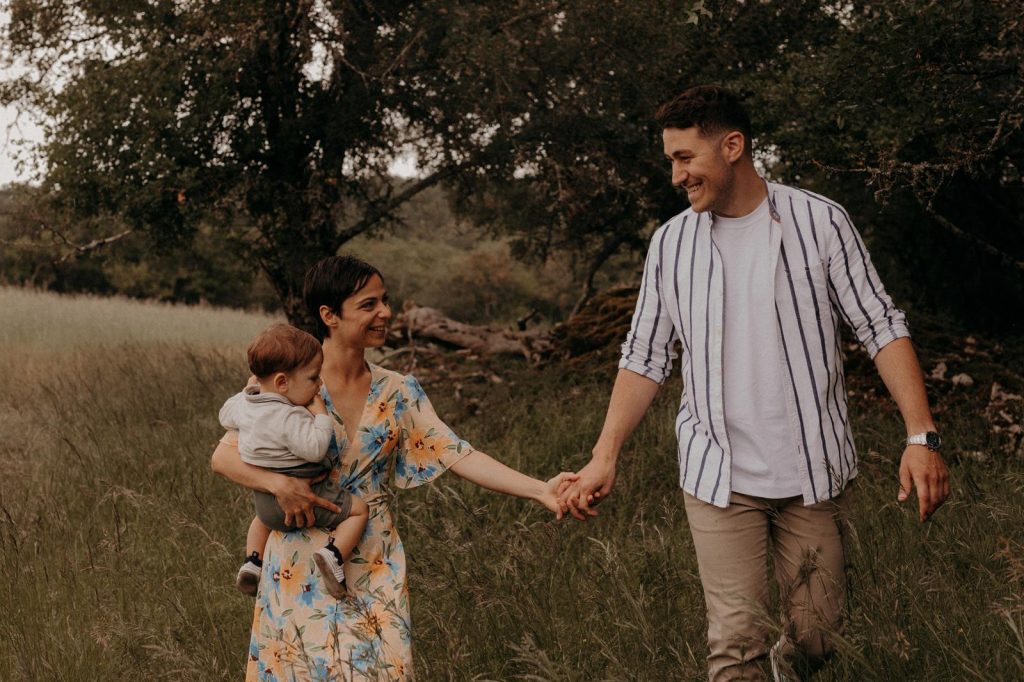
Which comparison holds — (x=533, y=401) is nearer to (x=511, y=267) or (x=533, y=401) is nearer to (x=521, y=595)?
(x=521, y=595)

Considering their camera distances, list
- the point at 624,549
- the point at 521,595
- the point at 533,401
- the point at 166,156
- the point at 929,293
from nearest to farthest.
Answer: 1. the point at 521,595
2. the point at 624,549
3. the point at 533,401
4. the point at 166,156
5. the point at 929,293

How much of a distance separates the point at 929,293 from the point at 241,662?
9.18 metres

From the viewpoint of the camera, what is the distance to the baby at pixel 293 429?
3031 mm

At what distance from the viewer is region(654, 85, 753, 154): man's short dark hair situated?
3.29 metres

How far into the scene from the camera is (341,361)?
3439 mm

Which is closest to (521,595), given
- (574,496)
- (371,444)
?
(574,496)

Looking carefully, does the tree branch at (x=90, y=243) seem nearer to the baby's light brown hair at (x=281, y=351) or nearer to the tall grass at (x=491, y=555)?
the tall grass at (x=491, y=555)

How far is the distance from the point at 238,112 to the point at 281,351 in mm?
8790

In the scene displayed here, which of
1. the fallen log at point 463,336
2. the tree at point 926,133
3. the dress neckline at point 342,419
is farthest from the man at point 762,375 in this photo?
the fallen log at point 463,336

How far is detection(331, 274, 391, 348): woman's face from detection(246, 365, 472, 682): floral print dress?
0.19 m

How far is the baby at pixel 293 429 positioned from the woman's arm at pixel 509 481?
1.39 feet

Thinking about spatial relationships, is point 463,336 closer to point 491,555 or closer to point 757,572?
point 491,555

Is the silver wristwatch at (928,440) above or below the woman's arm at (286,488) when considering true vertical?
above

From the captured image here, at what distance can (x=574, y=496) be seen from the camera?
344cm
